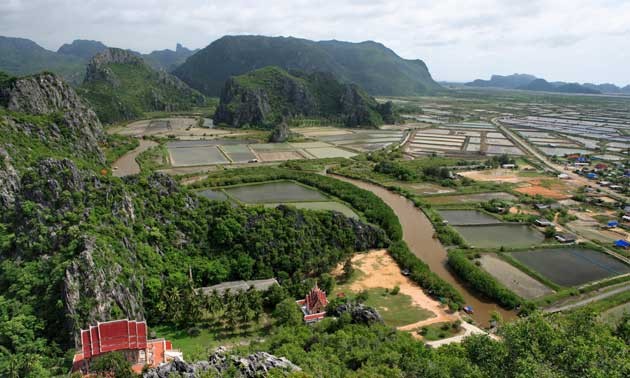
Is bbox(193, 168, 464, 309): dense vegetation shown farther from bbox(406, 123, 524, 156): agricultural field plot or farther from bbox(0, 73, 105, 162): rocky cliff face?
bbox(406, 123, 524, 156): agricultural field plot

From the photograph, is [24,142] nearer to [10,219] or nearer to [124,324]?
[10,219]

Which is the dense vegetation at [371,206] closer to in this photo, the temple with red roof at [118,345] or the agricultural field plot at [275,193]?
the agricultural field plot at [275,193]

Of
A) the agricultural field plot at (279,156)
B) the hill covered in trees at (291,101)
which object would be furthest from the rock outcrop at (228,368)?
the hill covered in trees at (291,101)

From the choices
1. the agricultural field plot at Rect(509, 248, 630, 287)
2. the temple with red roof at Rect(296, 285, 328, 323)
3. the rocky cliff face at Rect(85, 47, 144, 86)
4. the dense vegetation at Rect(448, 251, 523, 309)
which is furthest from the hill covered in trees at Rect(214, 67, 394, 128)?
the temple with red roof at Rect(296, 285, 328, 323)

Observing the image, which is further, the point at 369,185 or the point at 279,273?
the point at 369,185

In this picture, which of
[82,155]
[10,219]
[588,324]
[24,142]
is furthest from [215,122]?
[588,324]

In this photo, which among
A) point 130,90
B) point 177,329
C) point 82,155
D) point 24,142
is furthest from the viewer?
point 130,90

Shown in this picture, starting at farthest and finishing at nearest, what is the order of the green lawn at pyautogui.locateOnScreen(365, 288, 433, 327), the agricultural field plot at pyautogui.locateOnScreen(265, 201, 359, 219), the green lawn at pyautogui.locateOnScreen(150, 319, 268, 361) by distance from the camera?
the agricultural field plot at pyautogui.locateOnScreen(265, 201, 359, 219) < the green lawn at pyautogui.locateOnScreen(365, 288, 433, 327) < the green lawn at pyautogui.locateOnScreen(150, 319, 268, 361)
